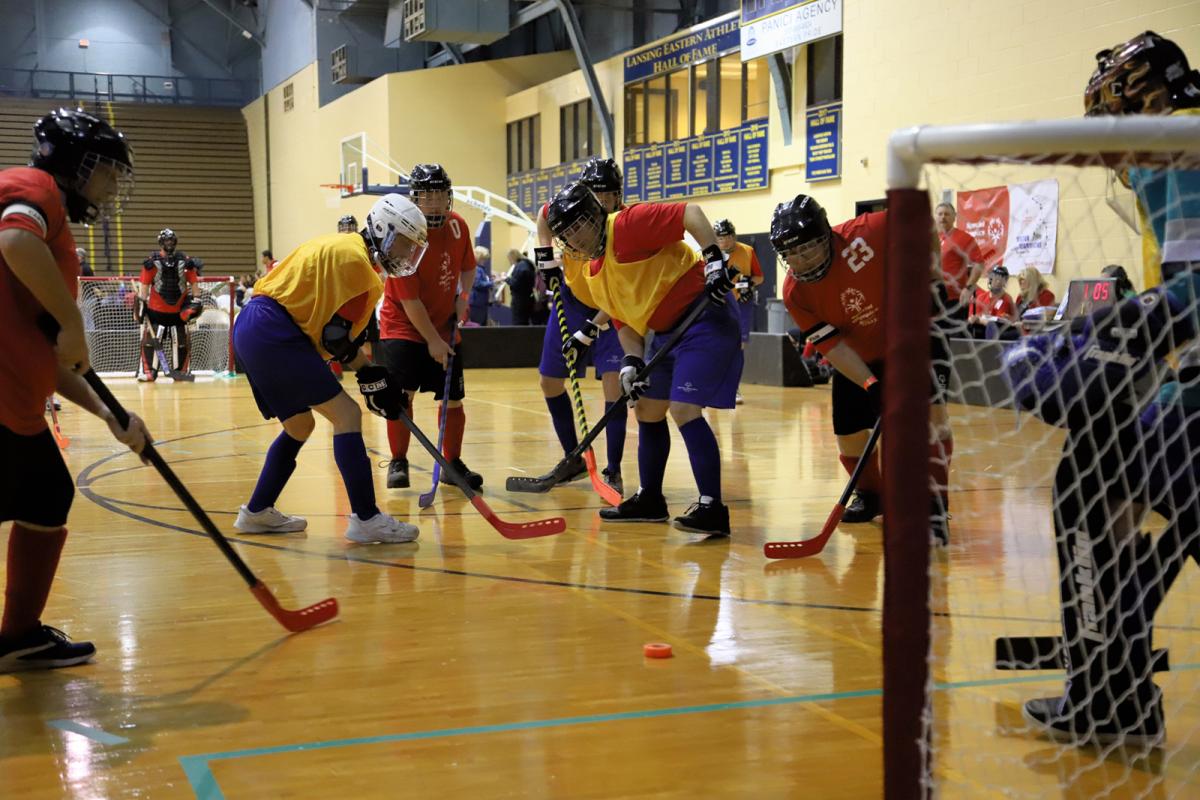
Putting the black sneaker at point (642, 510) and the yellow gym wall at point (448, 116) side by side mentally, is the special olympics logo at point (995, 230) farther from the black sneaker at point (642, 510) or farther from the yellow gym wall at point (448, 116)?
the yellow gym wall at point (448, 116)

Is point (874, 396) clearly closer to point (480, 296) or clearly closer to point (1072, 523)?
point (1072, 523)

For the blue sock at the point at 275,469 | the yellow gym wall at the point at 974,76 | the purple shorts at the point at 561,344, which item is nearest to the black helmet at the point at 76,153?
the blue sock at the point at 275,469

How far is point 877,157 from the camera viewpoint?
12070 mm

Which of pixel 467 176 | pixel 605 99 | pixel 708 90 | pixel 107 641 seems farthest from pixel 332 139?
pixel 107 641

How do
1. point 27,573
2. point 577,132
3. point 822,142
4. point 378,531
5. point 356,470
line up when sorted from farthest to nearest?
point 577,132, point 822,142, point 378,531, point 356,470, point 27,573

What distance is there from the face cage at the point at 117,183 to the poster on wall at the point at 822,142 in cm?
1112

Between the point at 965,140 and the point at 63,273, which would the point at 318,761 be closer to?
the point at 63,273

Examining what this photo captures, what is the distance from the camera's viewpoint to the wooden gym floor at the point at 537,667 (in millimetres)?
2201

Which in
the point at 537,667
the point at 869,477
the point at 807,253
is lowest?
the point at 537,667

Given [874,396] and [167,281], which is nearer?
[874,396]

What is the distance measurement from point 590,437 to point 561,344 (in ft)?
2.26

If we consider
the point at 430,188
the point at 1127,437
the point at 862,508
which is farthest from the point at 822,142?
the point at 1127,437

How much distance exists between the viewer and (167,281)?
11.9m

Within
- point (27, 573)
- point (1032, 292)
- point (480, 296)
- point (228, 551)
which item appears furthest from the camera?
point (480, 296)
